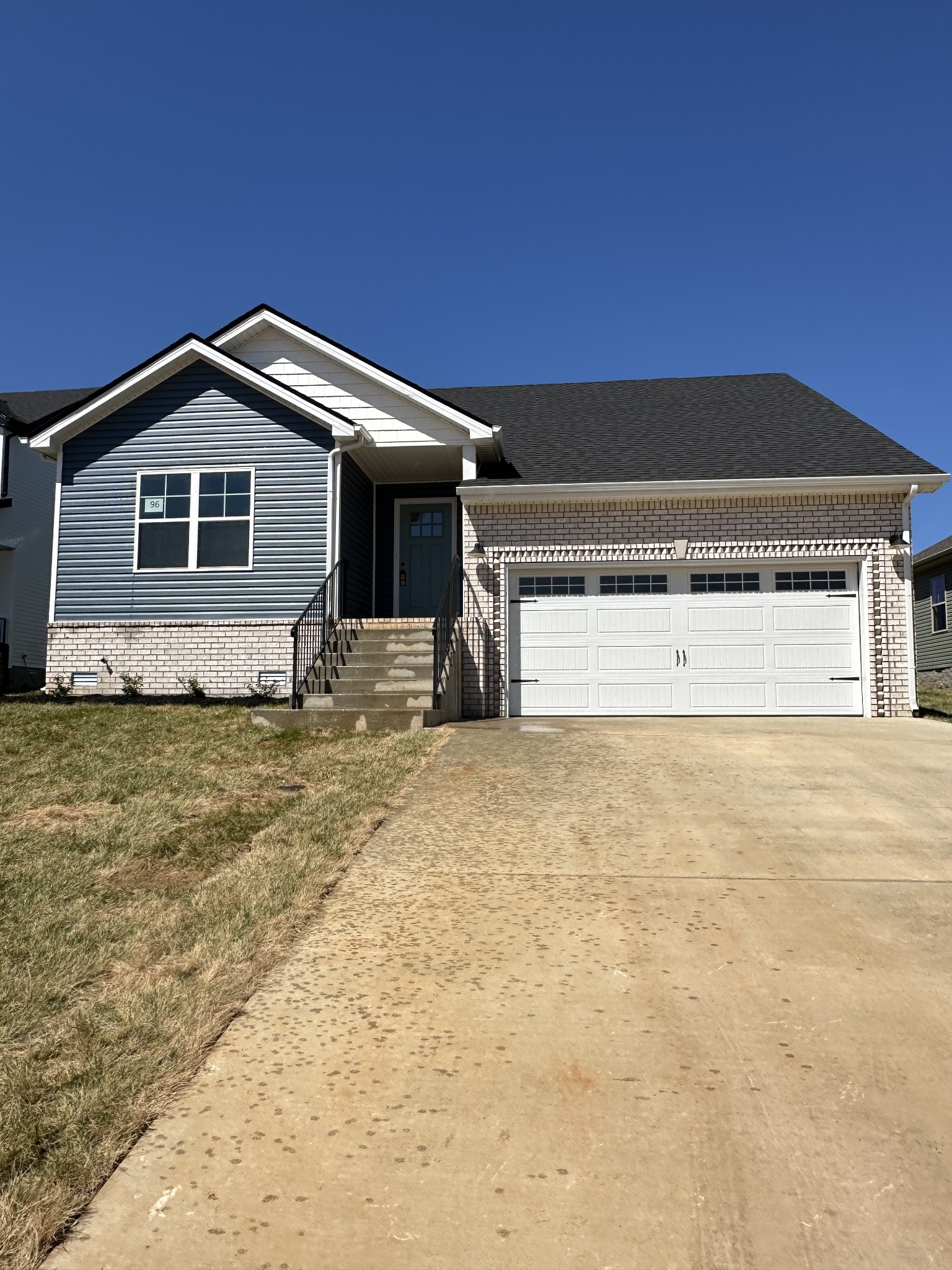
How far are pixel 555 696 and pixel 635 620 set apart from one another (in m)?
1.64

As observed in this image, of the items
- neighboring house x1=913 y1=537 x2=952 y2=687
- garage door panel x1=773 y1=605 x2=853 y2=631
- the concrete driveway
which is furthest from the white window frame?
neighboring house x1=913 y1=537 x2=952 y2=687

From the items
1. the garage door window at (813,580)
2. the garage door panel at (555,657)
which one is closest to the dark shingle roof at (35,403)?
the garage door panel at (555,657)

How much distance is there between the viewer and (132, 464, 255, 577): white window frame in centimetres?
1403

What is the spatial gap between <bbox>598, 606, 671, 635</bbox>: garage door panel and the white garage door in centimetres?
1

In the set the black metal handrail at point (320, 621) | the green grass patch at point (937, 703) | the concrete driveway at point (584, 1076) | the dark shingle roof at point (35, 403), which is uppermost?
the dark shingle roof at point (35, 403)

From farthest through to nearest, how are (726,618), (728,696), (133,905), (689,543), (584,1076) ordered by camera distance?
1. (689,543)
2. (726,618)
3. (728,696)
4. (133,905)
5. (584,1076)

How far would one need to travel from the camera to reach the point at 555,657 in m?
13.4

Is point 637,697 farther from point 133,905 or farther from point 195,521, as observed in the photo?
point 133,905

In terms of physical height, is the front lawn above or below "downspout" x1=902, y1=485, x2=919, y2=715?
below

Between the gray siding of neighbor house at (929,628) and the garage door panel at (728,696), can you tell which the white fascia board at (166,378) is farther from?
the gray siding of neighbor house at (929,628)

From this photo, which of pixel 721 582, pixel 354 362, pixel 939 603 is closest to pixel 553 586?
pixel 721 582

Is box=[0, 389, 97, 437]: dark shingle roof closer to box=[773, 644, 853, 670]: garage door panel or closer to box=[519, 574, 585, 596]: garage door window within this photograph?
box=[519, 574, 585, 596]: garage door window

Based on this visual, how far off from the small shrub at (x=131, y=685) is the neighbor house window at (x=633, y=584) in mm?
7247

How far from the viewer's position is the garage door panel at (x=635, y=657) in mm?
13188
